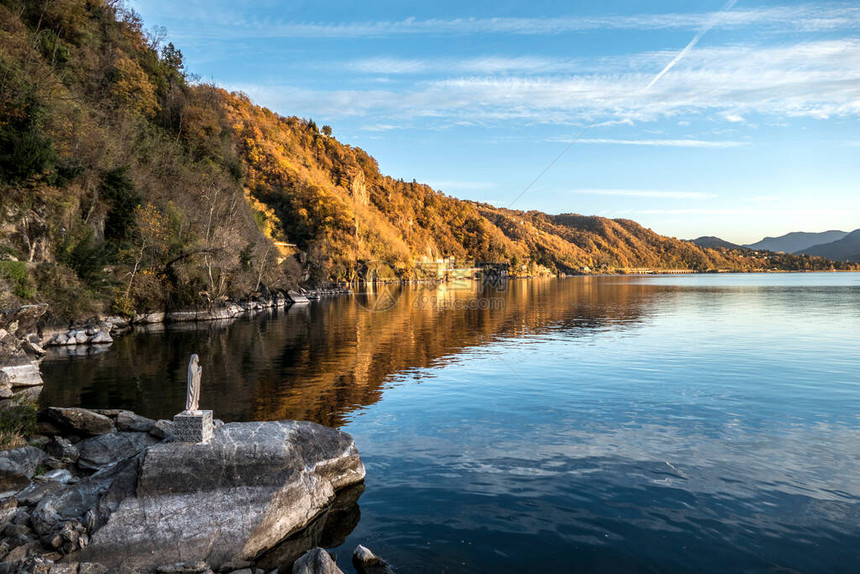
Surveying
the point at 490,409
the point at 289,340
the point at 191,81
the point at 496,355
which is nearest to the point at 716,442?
the point at 490,409

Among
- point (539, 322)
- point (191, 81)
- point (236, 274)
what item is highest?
point (191, 81)

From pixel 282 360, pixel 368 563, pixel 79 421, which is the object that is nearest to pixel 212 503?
pixel 368 563

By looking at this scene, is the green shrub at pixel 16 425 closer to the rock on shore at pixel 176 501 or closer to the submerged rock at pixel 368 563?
the rock on shore at pixel 176 501

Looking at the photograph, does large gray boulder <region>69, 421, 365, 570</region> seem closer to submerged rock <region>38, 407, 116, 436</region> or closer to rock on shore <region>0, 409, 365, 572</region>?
rock on shore <region>0, 409, 365, 572</region>

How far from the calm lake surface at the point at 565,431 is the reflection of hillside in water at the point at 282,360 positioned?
0.19m

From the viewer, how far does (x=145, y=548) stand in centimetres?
849

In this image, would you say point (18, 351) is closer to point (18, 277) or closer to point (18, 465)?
point (18, 277)

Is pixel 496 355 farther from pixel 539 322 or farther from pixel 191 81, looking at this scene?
pixel 191 81

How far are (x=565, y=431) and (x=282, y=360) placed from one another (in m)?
18.7

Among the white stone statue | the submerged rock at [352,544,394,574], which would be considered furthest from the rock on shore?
the submerged rock at [352,544,394,574]

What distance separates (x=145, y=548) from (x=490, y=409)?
42.1ft

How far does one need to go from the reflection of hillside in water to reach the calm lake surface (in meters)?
0.19

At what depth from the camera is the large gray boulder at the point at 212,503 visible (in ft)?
28.0

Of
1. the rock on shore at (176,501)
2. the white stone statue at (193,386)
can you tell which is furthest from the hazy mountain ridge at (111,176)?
the white stone statue at (193,386)
